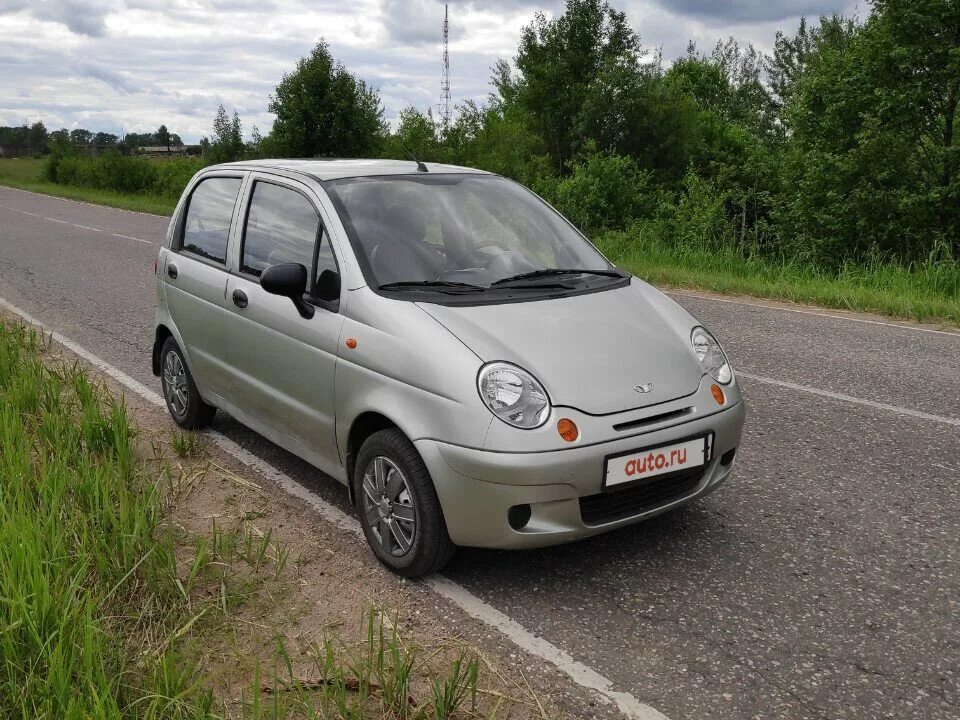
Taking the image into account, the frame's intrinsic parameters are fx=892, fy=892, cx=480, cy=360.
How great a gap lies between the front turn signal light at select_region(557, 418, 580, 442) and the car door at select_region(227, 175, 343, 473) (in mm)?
1145

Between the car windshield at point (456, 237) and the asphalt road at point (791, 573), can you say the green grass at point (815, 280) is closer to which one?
the asphalt road at point (791, 573)

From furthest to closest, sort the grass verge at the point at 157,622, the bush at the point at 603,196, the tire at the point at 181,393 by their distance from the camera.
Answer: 1. the bush at the point at 603,196
2. the tire at the point at 181,393
3. the grass verge at the point at 157,622

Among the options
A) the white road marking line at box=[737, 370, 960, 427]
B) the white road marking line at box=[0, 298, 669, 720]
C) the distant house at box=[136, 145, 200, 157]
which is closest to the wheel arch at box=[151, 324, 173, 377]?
the white road marking line at box=[0, 298, 669, 720]

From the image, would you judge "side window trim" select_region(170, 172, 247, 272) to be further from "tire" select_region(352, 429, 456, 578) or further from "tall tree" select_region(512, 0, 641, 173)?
"tall tree" select_region(512, 0, 641, 173)

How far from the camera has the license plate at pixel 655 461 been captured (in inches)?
133

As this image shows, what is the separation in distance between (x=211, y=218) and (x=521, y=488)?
2.99 metres

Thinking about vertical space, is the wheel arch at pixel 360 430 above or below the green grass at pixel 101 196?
below

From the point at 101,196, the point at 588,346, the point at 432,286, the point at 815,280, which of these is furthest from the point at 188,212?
the point at 101,196

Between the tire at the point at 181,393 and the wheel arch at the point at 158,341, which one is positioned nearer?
the tire at the point at 181,393

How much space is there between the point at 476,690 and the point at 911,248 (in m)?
15.8

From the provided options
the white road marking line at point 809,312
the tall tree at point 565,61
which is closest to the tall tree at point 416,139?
the tall tree at point 565,61

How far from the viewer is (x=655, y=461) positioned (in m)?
3.49

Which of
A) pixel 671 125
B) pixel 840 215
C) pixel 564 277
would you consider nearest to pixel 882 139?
pixel 840 215

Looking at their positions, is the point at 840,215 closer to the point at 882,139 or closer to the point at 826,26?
the point at 882,139
